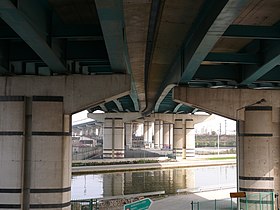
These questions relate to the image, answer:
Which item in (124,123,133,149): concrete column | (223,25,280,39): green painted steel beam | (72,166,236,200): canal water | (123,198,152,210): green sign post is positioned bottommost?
(72,166,236,200): canal water

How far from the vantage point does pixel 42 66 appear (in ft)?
55.2

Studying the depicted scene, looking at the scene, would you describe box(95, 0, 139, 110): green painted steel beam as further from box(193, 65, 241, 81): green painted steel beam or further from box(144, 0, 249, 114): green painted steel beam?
box(193, 65, 241, 81): green painted steel beam

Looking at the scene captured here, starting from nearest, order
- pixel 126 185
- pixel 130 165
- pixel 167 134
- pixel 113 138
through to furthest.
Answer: pixel 126 185 < pixel 130 165 < pixel 113 138 < pixel 167 134

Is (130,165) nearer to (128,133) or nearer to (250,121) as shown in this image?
(250,121)

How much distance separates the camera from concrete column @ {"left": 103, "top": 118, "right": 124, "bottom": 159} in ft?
204

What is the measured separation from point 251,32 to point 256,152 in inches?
329

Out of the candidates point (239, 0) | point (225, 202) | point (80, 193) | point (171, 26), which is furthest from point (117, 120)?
point (239, 0)

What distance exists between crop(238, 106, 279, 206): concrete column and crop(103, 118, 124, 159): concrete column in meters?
43.3

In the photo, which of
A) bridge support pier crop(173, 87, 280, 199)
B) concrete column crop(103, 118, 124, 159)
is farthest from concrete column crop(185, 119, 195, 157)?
bridge support pier crop(173, 87, 280, 199)

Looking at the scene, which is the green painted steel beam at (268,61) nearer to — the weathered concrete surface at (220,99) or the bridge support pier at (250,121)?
the weathered concrete surface at (220,99)

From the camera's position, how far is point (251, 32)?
12.0 m

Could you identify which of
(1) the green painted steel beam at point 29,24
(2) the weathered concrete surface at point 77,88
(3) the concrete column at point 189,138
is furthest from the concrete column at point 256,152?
(3) the concrete column at point 189,138

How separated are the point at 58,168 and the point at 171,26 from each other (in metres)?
7.06

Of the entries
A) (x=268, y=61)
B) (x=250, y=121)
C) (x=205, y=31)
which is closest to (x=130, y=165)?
(x=250, y=121)
